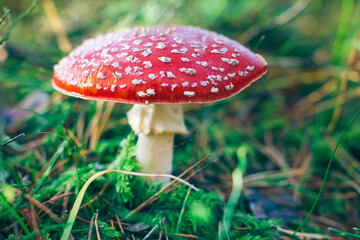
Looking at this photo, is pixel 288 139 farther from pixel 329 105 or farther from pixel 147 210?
pixel 147 210

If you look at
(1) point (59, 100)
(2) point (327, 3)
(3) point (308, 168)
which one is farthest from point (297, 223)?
(2) point (327, 3)

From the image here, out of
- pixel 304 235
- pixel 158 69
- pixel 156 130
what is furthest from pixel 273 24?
pixel 304 235

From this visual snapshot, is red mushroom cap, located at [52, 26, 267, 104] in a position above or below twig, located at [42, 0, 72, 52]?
below

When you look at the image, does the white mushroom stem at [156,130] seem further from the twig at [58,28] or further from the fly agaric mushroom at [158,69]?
the twig at [58,28]

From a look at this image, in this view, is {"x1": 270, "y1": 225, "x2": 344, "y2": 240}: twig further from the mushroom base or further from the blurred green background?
the mushroom base

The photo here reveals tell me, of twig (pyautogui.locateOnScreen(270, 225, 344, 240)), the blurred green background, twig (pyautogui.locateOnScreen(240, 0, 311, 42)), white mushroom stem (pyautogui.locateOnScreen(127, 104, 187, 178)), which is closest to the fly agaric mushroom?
white mushroom stem (pyautogui.locateOnScreen(127, 104, 187, 178))

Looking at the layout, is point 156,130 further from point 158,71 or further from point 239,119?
point 239,119
